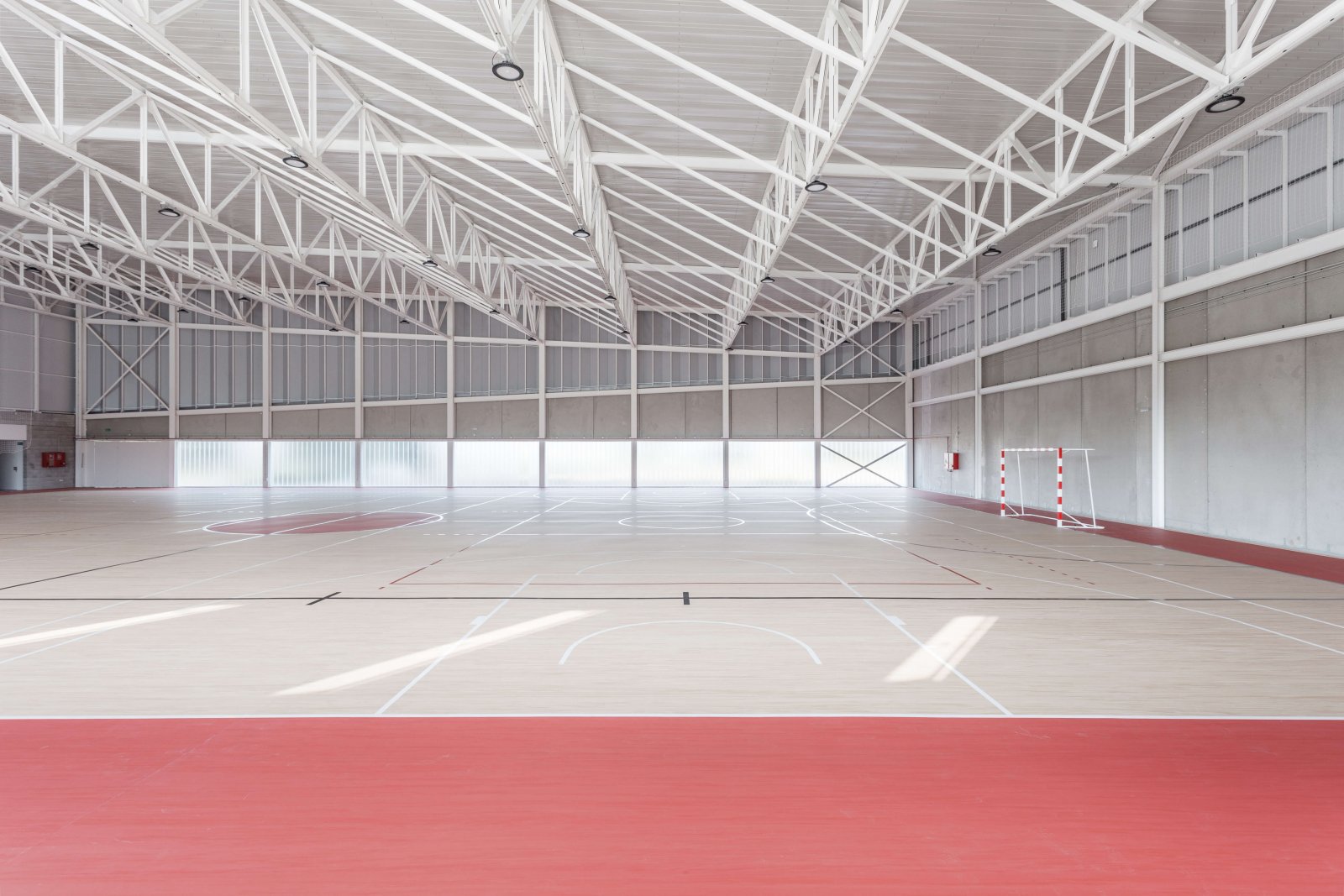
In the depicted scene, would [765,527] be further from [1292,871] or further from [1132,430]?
[1292,871]

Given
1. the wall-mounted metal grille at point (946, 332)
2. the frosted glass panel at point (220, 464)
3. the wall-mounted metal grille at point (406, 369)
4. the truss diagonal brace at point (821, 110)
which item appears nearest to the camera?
the truss diagonal brace at point (821, 110)

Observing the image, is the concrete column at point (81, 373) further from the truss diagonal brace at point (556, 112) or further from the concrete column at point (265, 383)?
the truss diagonal brace at point (556, 112)

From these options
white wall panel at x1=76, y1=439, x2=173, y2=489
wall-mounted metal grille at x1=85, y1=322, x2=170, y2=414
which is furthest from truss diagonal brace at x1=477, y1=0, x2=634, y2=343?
white wall panel at x1=76, y1=439, x2=173, y2=489

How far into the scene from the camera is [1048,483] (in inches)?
1078

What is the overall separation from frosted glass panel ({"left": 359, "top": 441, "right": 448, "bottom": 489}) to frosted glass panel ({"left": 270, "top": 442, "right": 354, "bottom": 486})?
0.97 meters

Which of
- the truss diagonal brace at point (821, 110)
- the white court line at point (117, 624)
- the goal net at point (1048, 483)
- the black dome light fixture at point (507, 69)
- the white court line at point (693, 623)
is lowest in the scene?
the white court line at point (693, 623)

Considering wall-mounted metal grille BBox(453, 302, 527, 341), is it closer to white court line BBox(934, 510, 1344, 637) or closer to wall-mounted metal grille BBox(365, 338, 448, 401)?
wall-mounted metal grille BBox(365, 338, 448, 401)

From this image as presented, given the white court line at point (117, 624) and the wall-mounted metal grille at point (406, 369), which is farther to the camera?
the wall-mounted metal grille at point (406, 369)

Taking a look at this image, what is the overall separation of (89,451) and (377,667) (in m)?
51.1

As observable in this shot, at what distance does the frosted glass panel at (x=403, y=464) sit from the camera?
4453 centimetres

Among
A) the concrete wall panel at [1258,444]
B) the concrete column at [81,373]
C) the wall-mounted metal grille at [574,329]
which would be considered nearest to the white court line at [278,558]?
the wall-mounted metal grille at [574,329]

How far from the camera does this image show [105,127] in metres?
19.6

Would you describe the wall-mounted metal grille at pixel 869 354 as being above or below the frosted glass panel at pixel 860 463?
above

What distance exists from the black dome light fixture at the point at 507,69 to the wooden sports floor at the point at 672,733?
8.90m
